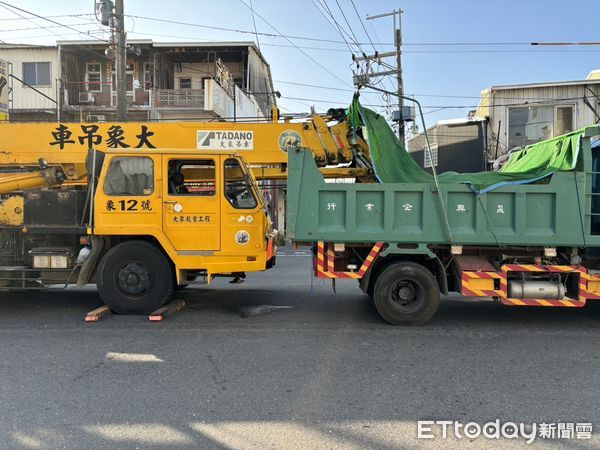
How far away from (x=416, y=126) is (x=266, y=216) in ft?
65.2

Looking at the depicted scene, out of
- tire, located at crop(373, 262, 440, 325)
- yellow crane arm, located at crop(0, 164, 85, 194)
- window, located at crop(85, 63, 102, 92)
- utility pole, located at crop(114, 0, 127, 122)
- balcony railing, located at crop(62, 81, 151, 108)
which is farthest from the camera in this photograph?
window, located at crop(85, 63, 102, 92)

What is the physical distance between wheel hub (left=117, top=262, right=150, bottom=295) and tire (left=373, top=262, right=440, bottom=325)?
3.33 meters

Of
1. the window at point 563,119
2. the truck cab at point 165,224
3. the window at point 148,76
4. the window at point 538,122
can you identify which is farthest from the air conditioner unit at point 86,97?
the window at point 563,119

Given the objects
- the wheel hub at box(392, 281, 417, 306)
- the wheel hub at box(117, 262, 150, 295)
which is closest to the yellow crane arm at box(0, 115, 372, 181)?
the wheel hub at box(392, 281, 417, 306)

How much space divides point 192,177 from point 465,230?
425cm

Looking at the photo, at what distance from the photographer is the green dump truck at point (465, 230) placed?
582 cm

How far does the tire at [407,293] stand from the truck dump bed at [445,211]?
43cm

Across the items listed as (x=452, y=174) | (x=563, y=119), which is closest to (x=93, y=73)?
(x=452, y=174)

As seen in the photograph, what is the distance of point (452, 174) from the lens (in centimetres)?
666

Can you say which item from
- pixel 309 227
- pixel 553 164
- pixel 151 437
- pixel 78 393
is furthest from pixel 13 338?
pixel 553 164

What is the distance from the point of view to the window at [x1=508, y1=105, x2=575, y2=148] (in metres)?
19.4

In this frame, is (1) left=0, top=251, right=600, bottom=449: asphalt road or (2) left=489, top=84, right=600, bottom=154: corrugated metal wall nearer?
(1) left=0, top=251, right=600, bottom=449: asphalt road

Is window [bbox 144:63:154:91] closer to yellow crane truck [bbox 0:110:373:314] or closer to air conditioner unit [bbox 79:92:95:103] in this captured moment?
air conditioner unit [bbox 79:92:95:103]

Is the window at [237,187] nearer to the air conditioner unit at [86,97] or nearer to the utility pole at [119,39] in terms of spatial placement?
the utility pole at [119,39]
